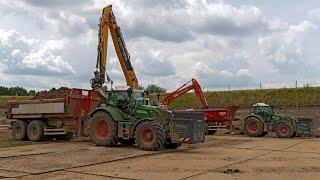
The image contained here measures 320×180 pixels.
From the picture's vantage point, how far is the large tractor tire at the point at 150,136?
695 inches

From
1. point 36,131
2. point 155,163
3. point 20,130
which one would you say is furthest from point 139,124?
point 20,130

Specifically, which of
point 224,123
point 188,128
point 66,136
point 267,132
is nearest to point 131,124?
point 188,128

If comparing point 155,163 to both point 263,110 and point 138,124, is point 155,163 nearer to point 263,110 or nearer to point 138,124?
point 138,124

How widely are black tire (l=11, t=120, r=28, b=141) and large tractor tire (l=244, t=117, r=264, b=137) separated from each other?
13581mm

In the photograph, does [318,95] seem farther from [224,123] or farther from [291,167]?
[291,167]

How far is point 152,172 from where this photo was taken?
12414 millimetres

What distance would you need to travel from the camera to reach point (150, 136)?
18016 mm

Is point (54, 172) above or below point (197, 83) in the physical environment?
below

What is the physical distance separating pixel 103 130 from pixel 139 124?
2130mm

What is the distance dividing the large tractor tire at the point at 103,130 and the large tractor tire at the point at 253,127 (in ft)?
41.7

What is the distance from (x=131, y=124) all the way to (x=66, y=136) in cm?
545

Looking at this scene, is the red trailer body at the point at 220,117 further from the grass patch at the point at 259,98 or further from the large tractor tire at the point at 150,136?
the grass patch at the point at 259,98

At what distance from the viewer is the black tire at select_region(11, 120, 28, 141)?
76.0 ft

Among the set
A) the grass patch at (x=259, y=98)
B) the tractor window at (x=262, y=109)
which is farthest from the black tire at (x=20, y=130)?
the grass patch at (x=259, y=98)
